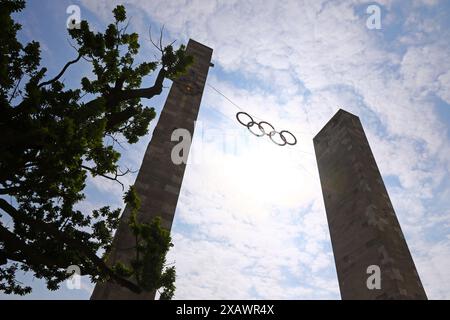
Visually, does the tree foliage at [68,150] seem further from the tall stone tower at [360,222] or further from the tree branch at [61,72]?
the tall stone tower at [360,222]

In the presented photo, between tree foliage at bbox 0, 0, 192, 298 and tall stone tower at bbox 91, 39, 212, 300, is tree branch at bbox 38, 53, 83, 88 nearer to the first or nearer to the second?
tree foliage at bbox 0, 0, 192, 298

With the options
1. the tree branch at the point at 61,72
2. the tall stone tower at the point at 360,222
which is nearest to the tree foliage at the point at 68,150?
the tree branch at the point at 61,72

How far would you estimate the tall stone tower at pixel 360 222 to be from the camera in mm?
9500

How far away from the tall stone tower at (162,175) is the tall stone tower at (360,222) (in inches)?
280

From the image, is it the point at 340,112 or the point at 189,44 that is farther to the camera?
the point at 340,112

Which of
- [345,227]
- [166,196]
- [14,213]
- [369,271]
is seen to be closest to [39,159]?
[14,213]

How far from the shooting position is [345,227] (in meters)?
11.8

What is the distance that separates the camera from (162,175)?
855 cm

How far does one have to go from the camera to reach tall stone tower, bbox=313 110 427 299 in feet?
31.2

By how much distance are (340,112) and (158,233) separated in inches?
522

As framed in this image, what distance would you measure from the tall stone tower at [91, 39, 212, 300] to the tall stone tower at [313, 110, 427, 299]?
280 inches

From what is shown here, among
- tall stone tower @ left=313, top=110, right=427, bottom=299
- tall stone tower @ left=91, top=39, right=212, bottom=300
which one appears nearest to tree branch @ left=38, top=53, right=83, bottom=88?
tall stone tower @ left=91, top=39, right=212, bottom=300

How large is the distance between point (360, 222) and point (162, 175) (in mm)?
7757
